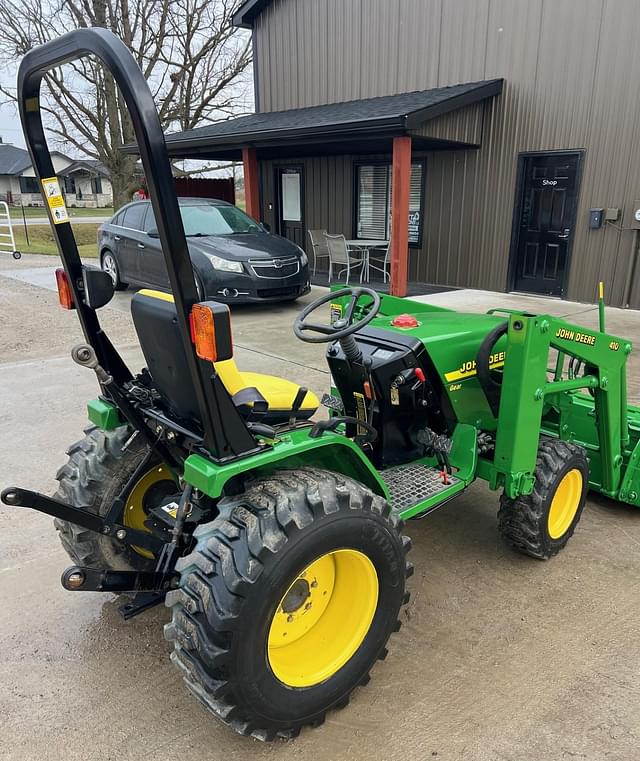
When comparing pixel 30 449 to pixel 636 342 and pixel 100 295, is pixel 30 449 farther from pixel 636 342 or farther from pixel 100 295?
pixel 636 342

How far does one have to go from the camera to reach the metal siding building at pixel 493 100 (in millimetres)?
8656

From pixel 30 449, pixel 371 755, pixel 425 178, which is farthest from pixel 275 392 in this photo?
pixel 425 178

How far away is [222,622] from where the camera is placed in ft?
5.68

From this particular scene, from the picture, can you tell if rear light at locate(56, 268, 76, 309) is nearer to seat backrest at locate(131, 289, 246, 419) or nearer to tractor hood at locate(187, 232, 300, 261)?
seat backrest at locate(131, 289, 246, 419)

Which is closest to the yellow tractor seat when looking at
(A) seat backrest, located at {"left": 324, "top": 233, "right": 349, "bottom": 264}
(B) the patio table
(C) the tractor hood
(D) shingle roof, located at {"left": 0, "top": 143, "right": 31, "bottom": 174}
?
(C) the tractor hood

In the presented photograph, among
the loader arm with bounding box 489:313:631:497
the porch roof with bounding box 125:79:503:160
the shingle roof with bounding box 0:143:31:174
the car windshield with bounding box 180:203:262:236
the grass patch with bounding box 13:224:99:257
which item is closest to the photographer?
the loader arm with bounding box 489:313:631:497

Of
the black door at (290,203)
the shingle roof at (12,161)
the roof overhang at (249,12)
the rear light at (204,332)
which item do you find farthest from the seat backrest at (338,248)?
the shingle roof at (12,161)

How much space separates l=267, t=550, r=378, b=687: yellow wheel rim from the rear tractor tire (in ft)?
2.39

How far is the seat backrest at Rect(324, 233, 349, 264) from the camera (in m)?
10.5

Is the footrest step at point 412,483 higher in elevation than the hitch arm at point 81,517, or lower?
lower

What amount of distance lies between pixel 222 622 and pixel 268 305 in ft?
26.3

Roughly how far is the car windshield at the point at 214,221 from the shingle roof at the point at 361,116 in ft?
5.11

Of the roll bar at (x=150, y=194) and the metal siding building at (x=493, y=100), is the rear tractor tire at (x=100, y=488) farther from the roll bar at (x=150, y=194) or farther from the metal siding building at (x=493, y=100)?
the metal siding building at (x=493, y=100)

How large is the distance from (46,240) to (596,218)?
20094 millimetres
